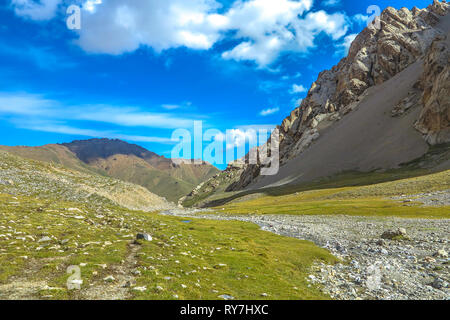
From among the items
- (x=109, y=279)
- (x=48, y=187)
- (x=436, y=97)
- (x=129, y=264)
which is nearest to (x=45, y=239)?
(x=129, y=264)

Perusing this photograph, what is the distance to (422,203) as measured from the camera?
68438 millimetres

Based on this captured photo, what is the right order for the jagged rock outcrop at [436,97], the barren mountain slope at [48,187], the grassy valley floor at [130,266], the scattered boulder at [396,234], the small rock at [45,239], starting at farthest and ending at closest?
the jagged rock outcrop at [436,97] → the barren mountain slope at [48,187] → the scattered boulder at [396,234] → the small rock at [45,239] → the grassy valley floor at [130,266]

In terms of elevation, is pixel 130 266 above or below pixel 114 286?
below

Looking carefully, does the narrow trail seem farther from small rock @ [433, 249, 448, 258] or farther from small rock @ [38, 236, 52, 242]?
small rock @ [433, 249, 448, 258]

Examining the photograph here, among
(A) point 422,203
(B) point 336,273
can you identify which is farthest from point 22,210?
(A) point 422,203

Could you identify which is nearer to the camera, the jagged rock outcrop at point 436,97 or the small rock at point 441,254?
the small rock at point 441,254

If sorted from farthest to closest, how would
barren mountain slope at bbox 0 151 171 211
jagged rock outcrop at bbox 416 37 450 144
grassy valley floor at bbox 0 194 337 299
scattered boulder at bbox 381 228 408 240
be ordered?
1. jagged rock outcrop at bbox 416 37 450 144
2. barren mountain slope at bbox 0 151 171 211
3. scattered boulder at bbox 381 228 408 240
4. grassy valley floor at bbox 0 194 337 299

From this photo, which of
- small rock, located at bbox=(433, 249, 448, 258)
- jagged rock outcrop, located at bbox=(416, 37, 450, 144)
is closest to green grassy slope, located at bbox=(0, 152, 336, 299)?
small rock, located at bbox=(433, 249, 448, 258)

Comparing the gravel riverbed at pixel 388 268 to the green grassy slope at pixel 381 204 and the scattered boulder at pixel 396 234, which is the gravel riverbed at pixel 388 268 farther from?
the green grassy slope at pixel 381 204

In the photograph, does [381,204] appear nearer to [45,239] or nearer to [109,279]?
[109,279]

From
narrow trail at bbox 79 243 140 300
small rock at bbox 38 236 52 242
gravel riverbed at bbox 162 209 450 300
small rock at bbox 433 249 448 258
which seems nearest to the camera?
narrow trail at bbox 79 243 140 300

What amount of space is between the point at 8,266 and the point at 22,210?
22.0m

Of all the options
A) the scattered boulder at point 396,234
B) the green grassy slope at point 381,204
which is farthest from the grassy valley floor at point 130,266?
the green grassy slope at point 381,204

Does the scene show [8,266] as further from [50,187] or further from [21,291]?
[50,187]
